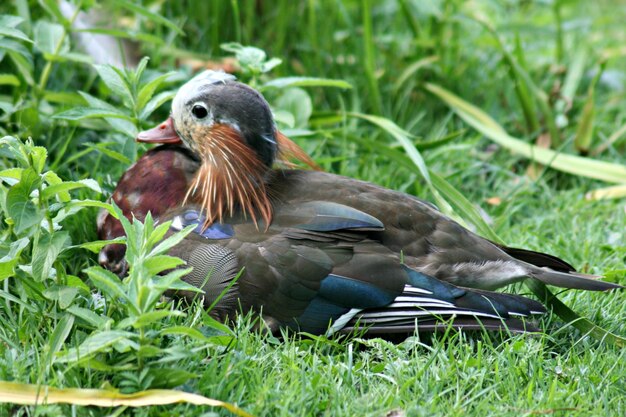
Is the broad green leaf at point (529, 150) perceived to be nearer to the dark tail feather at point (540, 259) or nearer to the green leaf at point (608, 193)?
the green leaf at point (608, 193)

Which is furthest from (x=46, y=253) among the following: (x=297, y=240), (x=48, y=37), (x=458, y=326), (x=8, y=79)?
(x=48, y=37)

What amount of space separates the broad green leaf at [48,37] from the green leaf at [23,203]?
4.66 ft

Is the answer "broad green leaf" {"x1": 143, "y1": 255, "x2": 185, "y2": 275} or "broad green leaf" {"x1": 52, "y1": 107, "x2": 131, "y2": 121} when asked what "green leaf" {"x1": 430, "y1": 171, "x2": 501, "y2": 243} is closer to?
"broad green leaf" {"x1": 52, "y1": 107, "x2": 131, "y2": 121}

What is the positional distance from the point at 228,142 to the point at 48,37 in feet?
3.94

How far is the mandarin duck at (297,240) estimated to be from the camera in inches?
110

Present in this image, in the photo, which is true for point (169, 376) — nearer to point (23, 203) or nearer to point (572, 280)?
point (23, 203)

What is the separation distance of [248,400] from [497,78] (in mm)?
3223

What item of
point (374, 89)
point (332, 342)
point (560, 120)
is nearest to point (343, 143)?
point (374, 89)

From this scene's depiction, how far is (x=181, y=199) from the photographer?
3.14 metres

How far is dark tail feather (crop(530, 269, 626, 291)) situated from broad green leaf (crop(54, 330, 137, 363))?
4.56ft

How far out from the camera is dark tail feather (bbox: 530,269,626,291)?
9.25 ft

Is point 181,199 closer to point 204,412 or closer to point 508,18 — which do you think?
point 204,412

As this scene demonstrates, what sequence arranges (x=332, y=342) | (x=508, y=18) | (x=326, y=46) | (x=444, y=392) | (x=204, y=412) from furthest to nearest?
(x=508, y=18), (x=326, y=46), (x=332, y=342), (x=444, y=392), (x=204, y=412)

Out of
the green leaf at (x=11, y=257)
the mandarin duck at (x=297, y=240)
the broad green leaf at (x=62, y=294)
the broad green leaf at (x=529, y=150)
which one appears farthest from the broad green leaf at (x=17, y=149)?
the broad green leaf at (x=529, y=150)
